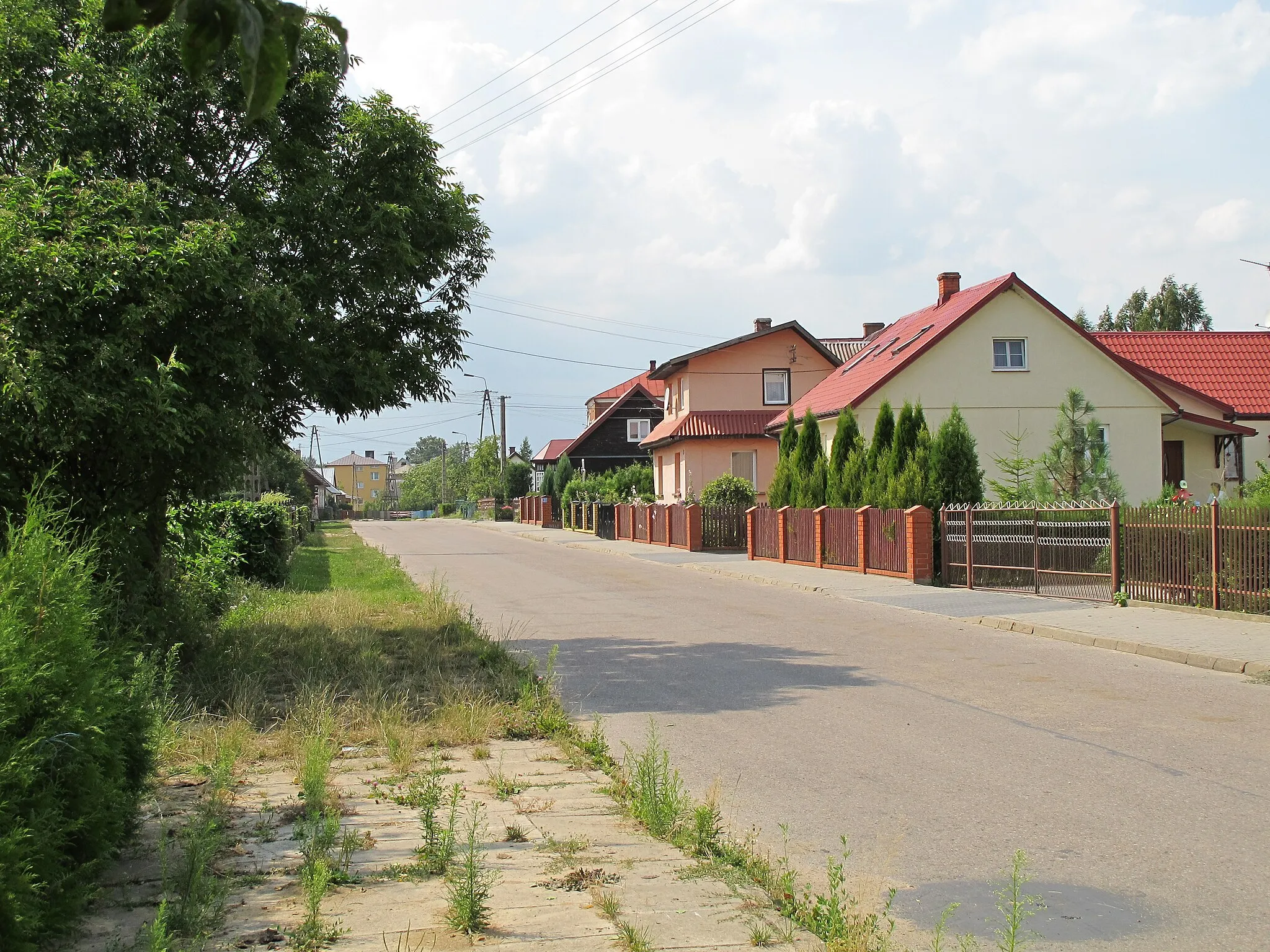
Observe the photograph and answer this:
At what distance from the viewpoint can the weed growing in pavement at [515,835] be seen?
554 centimetres

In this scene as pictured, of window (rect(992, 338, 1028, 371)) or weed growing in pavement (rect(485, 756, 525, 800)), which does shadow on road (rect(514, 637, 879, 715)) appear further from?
window (rect(992, 338, 1028, 371))

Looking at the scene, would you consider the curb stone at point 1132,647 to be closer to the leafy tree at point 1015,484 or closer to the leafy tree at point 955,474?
the leafy tree at point 955,474

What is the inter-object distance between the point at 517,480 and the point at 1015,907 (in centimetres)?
8335

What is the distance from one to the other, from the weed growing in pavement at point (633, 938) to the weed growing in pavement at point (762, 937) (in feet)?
1.24

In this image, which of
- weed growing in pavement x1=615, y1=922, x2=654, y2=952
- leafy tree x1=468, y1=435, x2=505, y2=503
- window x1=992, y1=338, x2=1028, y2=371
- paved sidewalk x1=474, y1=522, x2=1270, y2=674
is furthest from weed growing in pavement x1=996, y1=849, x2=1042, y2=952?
leafy tree x1=468, y1=435, x2=505, y2=503

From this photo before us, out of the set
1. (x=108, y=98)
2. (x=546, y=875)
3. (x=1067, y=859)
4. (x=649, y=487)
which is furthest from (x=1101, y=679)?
(x=649, y=487)

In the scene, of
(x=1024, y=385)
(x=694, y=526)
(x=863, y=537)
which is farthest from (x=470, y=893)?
(x=694, y=526)

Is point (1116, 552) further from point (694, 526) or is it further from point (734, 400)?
point (734, 400)

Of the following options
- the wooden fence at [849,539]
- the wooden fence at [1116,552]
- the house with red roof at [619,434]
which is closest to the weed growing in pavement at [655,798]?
the wooden fence at [1116,552]

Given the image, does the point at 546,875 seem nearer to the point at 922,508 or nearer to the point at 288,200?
the point at 288,200

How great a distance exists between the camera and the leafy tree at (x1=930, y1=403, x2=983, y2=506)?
21875mm

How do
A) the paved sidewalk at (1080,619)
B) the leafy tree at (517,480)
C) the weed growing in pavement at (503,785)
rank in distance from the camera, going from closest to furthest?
the weed growing in pavement at (503,785), the paved sidewalk at (1080,619), the leafy tree at (517,480)

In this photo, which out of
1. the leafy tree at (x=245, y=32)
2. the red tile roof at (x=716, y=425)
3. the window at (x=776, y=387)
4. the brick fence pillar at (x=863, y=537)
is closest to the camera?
the leafy tree at (x=245, y=32)

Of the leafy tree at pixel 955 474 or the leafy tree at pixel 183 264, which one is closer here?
the leafy tree at pixel 183 264
